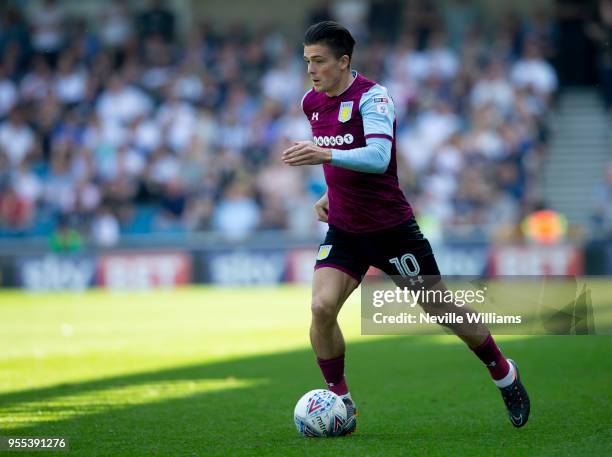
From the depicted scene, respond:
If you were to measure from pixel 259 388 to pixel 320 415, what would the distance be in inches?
106

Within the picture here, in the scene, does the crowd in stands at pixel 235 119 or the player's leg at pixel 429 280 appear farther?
the crowd in stands at pixel 235 119

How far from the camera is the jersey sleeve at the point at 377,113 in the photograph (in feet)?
22.0

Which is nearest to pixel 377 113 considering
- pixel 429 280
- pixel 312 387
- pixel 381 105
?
pixel 381 105

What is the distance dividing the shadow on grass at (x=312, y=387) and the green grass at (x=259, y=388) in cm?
1

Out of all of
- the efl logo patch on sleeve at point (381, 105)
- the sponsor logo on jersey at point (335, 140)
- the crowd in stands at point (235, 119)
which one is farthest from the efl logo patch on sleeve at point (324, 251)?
the crowd in stands at point (235, 119)

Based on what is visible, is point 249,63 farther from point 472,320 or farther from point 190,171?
point 472,320

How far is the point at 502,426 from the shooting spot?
720 cm

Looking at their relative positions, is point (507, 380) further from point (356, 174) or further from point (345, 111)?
point (345, 111)

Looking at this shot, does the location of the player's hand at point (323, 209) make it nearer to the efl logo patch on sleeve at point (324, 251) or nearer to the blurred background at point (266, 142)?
the efl logo patch on sleeve at point (324, 251)

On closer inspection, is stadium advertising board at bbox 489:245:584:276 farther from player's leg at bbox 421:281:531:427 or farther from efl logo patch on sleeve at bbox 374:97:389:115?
efl logo patch on sleeve at bbox 374:97:389:115

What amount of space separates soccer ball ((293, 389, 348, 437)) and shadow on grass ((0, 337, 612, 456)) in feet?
0.39

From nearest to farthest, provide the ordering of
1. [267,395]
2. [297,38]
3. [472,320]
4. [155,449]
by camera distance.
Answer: [155,449] < [472,320] < [267,395] < [297,38]

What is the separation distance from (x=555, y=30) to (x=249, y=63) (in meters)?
7.56

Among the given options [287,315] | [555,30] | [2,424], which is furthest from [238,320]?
[555,30]
